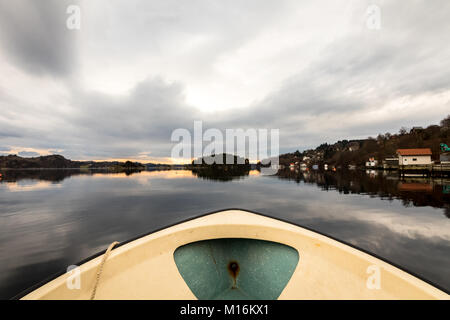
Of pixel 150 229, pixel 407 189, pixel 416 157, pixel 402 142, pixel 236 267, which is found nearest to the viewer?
pixel 236 267

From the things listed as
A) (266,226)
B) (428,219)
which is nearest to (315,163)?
(428,219)

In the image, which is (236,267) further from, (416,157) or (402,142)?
(402,142)

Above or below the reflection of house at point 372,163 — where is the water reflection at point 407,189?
below

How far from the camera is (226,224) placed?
4.31 meters

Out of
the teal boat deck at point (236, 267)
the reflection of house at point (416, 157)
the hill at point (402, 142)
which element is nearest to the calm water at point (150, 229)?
the teal boat deck at point (236, 267)

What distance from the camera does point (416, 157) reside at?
163ft

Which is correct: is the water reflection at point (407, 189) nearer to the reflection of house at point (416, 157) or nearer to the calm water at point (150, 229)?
the calm water at point (150, 229)

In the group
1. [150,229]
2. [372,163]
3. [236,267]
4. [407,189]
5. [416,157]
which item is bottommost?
[150,229]

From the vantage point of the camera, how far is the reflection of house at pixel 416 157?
48.7 metres

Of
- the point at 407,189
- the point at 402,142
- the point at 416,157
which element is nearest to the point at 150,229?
the point at 407,189

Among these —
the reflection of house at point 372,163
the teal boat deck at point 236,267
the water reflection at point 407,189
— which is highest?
the reflection of house at point 372,163
